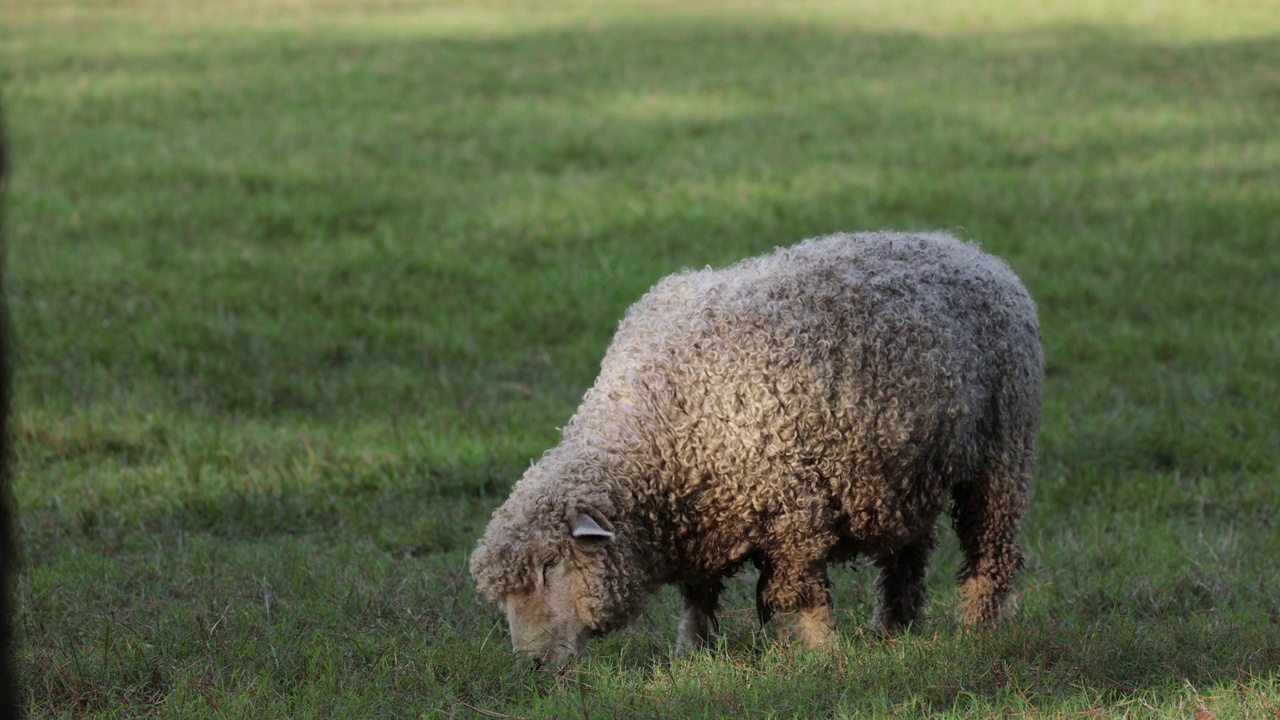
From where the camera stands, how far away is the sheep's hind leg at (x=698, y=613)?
5008 millimetres

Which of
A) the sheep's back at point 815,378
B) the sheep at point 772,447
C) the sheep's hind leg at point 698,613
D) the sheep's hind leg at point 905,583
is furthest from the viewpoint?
the sheep's hind leg at point 905,583

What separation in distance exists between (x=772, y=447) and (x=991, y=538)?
1.13 metres

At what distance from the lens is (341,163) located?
1230cm

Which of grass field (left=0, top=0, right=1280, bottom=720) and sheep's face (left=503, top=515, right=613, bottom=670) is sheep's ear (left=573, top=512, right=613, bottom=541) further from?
grass field (left=0, top=0, right=1280, bottom=720)

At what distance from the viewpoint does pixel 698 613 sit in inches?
199

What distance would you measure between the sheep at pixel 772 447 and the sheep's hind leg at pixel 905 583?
290 millimetres

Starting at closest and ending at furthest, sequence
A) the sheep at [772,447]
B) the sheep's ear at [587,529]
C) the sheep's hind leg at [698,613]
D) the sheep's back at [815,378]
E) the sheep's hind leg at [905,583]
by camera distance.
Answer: the sheep's ear at [587,529], the sheep at [772,447], the sheep's back at [815,378], the sheep's hind leg at [698,613], the sheep's hind leg at [905,583]

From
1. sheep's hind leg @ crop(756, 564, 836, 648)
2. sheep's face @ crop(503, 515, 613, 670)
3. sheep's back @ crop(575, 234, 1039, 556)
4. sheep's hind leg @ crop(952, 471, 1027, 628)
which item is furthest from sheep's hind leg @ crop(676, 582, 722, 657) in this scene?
sheep's hind leg @ crop(952, 471, 1027, 628)

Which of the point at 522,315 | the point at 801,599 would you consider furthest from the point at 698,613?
the point at 522,315

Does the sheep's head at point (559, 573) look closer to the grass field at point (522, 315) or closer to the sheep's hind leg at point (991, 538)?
the grass field at point (522, 315)

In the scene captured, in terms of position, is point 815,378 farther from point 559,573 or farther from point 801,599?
point 559,573

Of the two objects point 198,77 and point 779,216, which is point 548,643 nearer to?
point 779,216

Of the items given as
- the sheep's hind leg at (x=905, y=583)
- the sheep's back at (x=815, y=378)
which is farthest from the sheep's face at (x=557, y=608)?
the sheep's hind leg at (x=905, y=583)

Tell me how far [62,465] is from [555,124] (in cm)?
752
